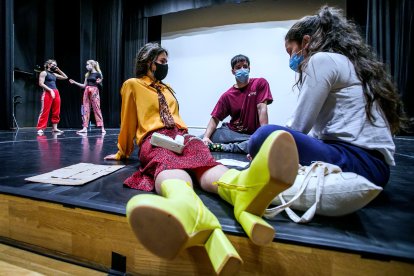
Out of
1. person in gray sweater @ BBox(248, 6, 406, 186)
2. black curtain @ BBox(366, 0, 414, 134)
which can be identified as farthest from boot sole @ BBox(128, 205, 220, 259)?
black curtain @ BBox(366, 0, 414, 134)

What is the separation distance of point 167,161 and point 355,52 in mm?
646

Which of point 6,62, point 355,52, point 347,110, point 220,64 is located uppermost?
point 220,64

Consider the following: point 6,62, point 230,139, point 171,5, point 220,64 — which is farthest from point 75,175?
point 171,5

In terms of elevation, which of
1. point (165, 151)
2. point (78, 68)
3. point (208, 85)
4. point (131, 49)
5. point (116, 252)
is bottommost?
point (116, 252)

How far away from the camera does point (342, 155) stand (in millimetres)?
728

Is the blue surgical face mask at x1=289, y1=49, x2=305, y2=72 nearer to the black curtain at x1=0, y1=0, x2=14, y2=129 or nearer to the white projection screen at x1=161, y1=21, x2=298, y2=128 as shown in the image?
the white projection screen at x1=161, y1=21, x2=298, y2=128

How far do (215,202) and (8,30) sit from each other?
13.9ft

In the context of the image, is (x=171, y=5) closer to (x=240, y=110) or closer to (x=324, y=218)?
(x=240, y=110)

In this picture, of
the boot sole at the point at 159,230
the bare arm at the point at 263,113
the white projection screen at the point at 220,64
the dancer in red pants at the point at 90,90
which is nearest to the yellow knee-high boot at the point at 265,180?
the boot sole at the point at 159,230

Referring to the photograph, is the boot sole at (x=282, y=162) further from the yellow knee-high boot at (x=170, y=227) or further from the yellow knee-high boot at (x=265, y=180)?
the yellow knee-high boot at (x=170, y=227)

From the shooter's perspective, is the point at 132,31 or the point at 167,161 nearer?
the point at 167,161

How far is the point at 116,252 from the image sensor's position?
0.64 meters

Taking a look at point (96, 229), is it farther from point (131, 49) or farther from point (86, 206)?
point (131, 49)

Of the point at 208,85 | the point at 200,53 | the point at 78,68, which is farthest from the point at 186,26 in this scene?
the point at 78,68
